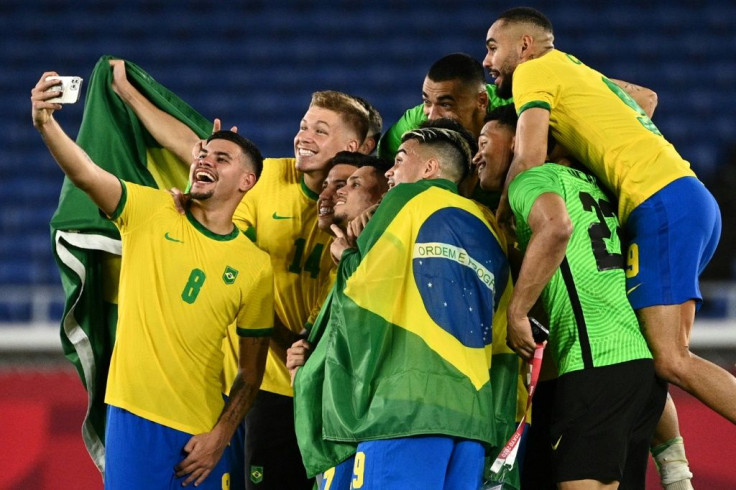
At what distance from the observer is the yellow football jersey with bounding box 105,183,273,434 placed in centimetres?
414

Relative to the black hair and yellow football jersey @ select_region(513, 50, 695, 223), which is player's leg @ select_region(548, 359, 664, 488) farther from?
the black hair

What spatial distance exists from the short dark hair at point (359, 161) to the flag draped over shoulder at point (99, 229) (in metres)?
0.84

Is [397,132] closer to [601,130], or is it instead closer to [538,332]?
[601,130]

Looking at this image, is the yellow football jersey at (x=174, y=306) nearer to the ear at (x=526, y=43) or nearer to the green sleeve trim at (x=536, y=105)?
the green sleeve trim at (x=536, y=105)

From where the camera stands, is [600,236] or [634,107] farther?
[634,107]

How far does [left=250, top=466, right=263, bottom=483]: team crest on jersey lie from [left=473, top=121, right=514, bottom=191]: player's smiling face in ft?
4.93

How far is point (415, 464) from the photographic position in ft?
11.2

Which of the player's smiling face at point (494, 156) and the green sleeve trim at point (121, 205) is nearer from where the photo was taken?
the player's smiling face at point (494, 156)

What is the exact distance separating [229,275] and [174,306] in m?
0.24

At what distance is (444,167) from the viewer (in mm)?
3871

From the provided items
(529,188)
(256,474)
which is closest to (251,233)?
(256,474)

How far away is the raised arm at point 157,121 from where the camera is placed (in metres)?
4.95

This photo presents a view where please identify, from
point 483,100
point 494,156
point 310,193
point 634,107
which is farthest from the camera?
point 483,100

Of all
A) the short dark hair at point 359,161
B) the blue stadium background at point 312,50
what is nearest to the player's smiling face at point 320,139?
the short dark hair at point 359,161
